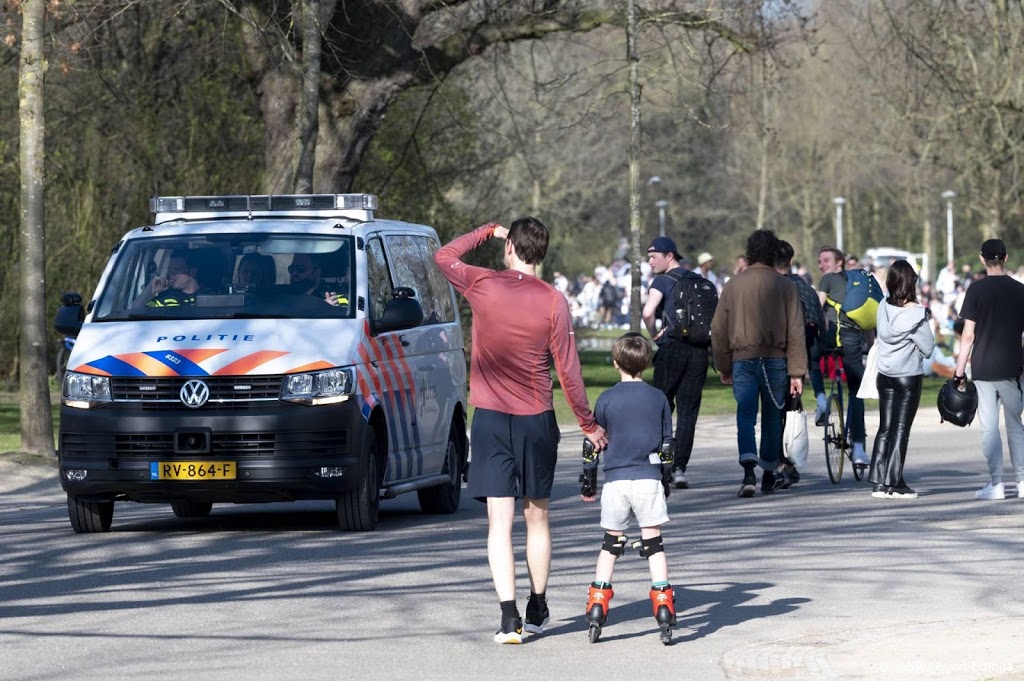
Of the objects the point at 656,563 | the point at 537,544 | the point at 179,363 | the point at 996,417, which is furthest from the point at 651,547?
the point at 996,417

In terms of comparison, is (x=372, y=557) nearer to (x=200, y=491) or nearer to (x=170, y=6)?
(x=200, y=491)

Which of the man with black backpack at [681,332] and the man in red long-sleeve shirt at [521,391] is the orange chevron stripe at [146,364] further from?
the man with black backpack at [681,332]

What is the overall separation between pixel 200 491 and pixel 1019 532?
5.00 meters

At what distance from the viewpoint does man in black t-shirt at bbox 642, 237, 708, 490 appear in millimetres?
15148

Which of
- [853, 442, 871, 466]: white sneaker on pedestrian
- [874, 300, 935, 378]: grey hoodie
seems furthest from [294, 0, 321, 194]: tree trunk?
[874, 300, 935, 378]: grey hoodie

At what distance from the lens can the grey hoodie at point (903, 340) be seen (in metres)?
14.2

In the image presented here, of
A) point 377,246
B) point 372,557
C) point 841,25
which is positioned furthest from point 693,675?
point 841,25

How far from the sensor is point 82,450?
38.6 feet

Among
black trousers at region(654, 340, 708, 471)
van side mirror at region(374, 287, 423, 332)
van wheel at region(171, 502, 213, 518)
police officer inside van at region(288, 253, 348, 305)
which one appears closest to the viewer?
van side mirror at region(374, 287, 423, 332)

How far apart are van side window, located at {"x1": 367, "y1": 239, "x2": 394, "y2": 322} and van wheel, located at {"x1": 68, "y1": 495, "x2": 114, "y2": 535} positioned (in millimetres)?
2054

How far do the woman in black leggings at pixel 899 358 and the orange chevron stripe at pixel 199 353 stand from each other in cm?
517

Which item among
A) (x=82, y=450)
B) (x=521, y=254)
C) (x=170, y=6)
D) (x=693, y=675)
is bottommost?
(x=693, y=675)

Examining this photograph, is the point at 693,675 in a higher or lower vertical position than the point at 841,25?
lower

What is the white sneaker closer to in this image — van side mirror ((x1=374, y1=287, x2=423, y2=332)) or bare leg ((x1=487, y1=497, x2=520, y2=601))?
van side mirror ((x1=374, y1=287, x2=423, y2=332))
